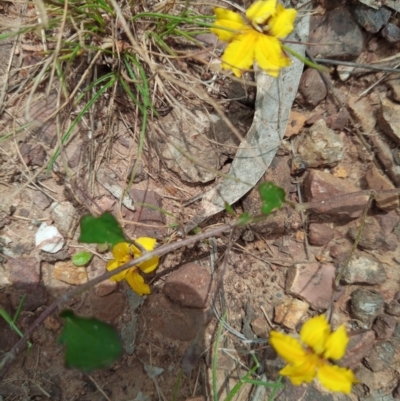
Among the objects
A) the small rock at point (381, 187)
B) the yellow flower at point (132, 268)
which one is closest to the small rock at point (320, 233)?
the small rock at point (381, 187)

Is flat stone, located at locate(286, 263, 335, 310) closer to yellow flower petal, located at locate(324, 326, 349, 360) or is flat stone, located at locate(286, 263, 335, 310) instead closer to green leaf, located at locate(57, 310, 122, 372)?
yellow flower petal, located at locate(324, 326, 349, 360)

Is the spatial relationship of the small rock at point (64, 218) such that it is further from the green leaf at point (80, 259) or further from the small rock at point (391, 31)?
the small rock at point (391, 31)

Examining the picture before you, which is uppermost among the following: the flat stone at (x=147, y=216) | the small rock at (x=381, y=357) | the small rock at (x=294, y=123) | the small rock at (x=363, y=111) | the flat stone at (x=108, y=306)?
the small rock at (x=363, y=111)

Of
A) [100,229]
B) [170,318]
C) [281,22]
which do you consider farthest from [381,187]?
[100,229]

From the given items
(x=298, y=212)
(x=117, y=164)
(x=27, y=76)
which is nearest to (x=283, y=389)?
(x=298, y=212)

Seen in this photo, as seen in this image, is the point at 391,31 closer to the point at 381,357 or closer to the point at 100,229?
the point at 381,357

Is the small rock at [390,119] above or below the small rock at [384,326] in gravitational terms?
above

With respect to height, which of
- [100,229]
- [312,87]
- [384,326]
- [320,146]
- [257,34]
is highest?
[257,34]
